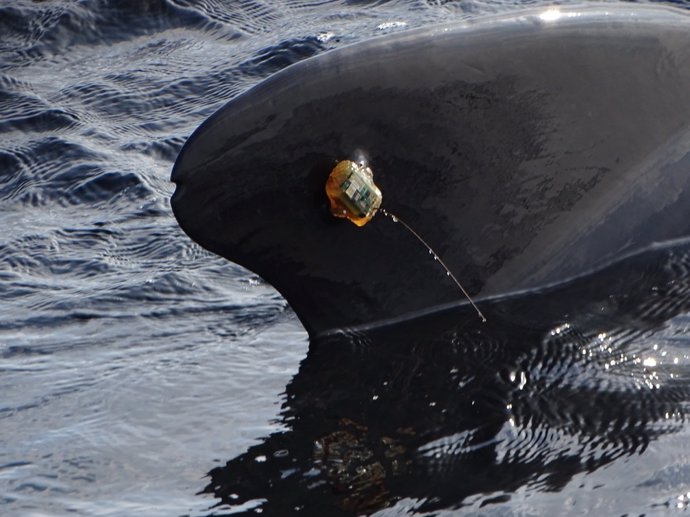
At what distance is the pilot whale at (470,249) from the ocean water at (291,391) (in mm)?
12

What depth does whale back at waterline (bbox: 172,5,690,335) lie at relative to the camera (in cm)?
398

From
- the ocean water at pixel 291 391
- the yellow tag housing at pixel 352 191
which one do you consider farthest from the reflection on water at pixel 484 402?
the yellow tag housing at pixel 352 191

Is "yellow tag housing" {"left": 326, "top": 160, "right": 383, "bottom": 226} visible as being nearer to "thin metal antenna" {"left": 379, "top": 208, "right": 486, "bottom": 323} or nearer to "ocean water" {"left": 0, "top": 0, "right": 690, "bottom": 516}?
"thin metal antenna" {"left": 379, "top": 208, "right": 486, "bottom": 323}

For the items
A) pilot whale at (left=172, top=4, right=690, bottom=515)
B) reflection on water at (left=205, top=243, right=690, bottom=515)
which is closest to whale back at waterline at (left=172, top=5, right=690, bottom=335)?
pilot whale at (left=172, top=4, right=690, bottom=515)

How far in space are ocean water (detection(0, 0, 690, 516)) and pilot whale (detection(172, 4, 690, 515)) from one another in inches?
0.5

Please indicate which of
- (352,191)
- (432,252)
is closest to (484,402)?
(432,252)

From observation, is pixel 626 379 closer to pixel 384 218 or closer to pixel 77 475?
pixel 384 218

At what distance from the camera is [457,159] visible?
4285mm

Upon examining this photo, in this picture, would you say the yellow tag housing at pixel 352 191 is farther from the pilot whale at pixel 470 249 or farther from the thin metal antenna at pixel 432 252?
the thin metal antenna at pixel 432 252

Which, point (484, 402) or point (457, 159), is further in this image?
point (457, 159)

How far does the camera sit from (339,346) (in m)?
4.41

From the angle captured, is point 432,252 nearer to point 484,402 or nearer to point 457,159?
point 457,159

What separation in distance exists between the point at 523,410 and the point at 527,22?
4.39 ft

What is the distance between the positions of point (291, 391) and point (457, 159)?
3.11ft
